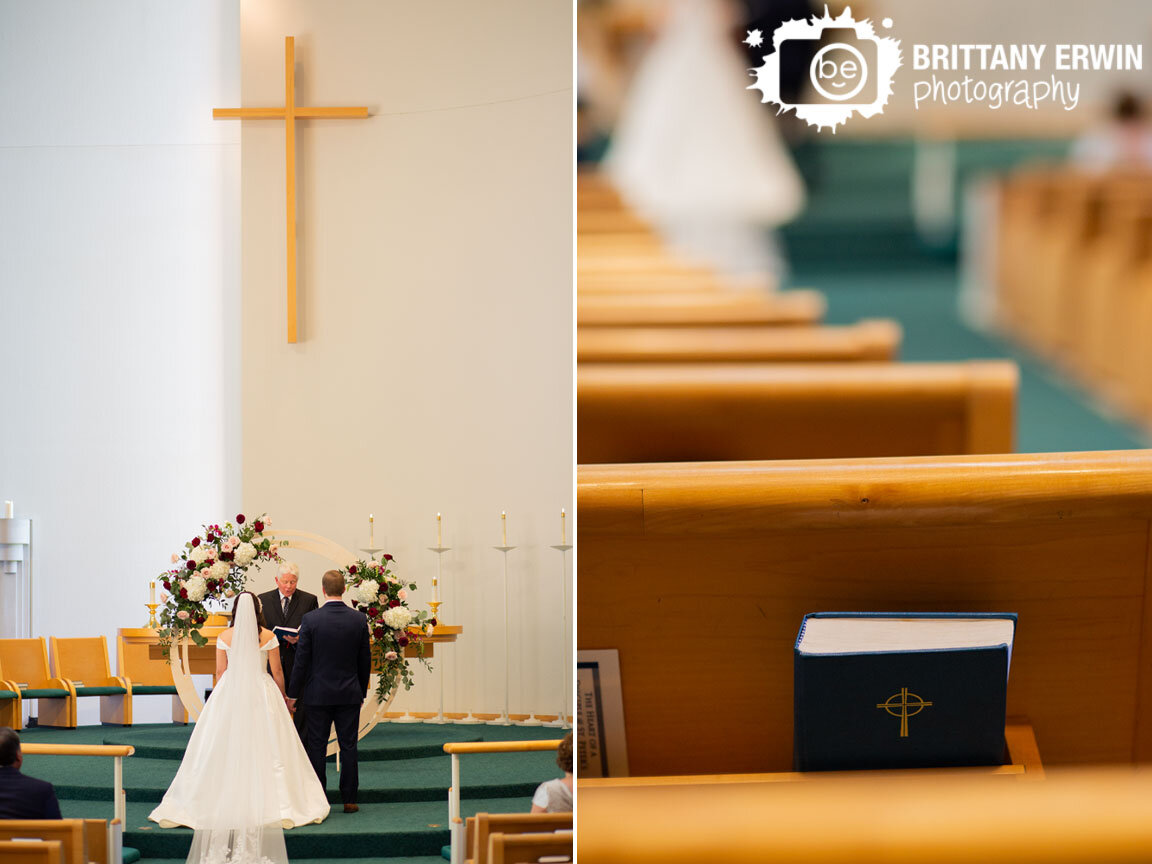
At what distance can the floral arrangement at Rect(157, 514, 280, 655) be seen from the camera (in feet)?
15.9

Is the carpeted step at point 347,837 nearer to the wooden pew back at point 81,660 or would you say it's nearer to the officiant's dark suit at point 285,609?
the officiant's dark suit at point 285,609

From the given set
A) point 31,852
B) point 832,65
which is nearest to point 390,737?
point 31,852

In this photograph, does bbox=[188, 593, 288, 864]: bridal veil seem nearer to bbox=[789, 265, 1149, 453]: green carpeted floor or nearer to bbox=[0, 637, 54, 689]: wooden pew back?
bbox=[0, 637, 54, 689]: wooden pew back

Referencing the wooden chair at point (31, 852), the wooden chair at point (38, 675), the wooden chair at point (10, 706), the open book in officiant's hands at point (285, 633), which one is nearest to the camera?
the wooden chair at point (31, 852)

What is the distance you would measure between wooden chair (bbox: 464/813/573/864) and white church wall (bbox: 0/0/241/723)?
4.87 meters

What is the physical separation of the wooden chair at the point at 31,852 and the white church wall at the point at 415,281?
138 inches

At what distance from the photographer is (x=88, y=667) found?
6816mm

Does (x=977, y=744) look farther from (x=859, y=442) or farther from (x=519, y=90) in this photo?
(x=519, y=90)

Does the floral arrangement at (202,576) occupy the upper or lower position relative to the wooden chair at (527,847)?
upper

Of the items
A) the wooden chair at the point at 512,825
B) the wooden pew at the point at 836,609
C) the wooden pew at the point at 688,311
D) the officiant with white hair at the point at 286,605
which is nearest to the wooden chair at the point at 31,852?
the wooden chair at the point at 512,825

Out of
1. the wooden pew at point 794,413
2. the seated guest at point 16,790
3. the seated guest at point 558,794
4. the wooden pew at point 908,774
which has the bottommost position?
the seated guest at point 16,790

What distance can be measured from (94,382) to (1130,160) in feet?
22.8

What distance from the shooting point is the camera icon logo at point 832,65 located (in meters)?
1.73

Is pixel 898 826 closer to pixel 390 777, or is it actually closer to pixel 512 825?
pixel 512 825
